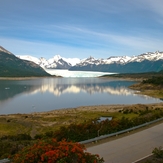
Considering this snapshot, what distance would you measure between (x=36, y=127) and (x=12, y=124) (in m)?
4.79

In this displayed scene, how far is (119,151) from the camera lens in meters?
14.0

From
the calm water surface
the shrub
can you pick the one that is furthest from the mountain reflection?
the shrub

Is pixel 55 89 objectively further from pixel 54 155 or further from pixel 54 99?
pixel 54 155

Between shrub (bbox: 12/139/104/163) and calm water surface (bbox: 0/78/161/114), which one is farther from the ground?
shrub (bbox: 12/139/104/163)

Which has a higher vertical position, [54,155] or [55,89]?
[54,155]

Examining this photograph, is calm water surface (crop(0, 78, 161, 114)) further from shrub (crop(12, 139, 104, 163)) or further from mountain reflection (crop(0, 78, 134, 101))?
shrub (crop(12, 139, 104, 163))

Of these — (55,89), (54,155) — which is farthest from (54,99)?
(54,155)

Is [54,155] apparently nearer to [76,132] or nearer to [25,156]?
[25,156]

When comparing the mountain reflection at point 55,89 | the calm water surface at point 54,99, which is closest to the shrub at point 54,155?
the calm water surface at point 54,99

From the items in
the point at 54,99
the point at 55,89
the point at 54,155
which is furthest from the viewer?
the point at 55,89

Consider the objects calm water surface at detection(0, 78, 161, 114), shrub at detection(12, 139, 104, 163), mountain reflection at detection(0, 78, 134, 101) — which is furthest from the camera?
mountain reflection at detection(0, 78, 134, 101)

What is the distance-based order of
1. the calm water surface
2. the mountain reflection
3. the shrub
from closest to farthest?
the shrub → the calm water surface → the mountain reflection

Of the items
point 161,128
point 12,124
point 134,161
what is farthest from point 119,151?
point 12,124

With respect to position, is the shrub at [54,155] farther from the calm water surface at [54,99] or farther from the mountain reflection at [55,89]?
the mountain reflection at [55,89]
